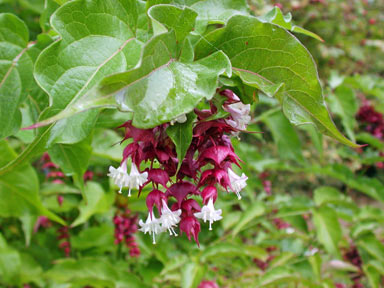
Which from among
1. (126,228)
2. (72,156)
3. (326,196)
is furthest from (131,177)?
(326,196)

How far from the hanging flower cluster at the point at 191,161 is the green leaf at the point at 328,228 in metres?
1.28

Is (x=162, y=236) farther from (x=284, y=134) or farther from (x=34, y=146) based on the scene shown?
(x=34, y=146)

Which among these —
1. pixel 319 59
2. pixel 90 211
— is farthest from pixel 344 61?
pixel 90 211

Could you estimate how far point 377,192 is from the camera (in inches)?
90.5

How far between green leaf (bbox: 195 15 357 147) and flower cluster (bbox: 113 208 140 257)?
1.30 metres

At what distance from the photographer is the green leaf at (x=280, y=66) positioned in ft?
2.08

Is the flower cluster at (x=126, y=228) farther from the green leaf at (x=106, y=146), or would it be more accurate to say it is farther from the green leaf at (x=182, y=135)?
the green leaf at (x=182, y=135)

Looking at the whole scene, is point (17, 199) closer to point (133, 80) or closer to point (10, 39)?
point (10, 39)

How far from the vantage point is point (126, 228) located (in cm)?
180

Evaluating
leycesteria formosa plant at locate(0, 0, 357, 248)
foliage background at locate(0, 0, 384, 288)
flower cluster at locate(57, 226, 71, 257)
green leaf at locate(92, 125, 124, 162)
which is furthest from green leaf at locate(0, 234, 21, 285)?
leycesteria formosa plant at locate(0, 0, 357, 248)

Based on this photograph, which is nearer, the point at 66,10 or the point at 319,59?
the point at 66,10

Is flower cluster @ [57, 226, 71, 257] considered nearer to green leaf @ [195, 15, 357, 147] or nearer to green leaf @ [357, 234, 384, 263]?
green leaf @ [195, 15, 357, 147]

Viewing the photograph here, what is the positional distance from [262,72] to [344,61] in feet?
16.9

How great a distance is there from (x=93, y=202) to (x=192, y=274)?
0.53m
